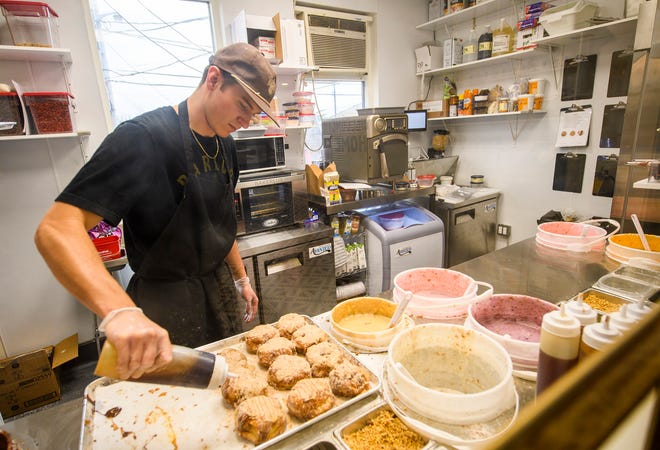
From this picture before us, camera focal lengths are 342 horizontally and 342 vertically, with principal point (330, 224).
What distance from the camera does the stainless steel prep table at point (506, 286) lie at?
81 cm

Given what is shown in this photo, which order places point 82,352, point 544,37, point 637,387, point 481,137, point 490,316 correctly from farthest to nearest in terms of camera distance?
point 481,137, point 544,37, point 82,352, point 490,316, point 637,387

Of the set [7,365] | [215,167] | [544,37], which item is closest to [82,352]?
[7,365]

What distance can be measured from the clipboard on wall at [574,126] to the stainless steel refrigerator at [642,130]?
97 centimetres

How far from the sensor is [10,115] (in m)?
2.01

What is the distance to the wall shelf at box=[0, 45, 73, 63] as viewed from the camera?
1.97 m

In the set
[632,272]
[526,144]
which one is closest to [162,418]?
[632,272]

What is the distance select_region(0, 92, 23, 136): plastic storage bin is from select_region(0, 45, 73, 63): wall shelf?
26 cm

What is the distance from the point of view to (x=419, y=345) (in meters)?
0.97

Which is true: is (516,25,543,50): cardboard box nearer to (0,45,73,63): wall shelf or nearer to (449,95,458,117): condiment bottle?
(449,95,458,117): condiment bottle

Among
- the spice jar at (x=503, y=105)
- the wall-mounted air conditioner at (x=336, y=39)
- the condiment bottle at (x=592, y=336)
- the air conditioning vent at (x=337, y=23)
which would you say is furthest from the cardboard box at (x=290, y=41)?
the condiment bottle at (x=592, y=336)

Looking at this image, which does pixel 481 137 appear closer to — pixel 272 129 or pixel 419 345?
pixel 272 129

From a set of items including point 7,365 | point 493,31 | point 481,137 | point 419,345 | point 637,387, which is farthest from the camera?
point 481,137

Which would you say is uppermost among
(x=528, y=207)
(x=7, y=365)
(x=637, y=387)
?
(x=637, y=387)

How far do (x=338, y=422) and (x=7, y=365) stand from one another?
263 cm
